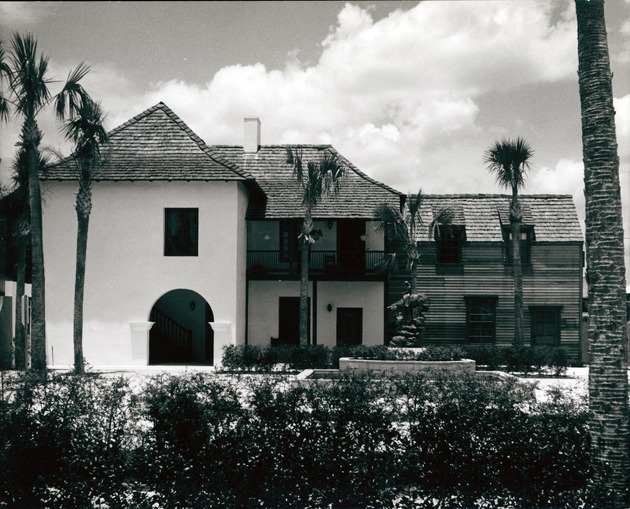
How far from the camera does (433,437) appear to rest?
692 cm

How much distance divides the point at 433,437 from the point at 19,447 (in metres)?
3.83

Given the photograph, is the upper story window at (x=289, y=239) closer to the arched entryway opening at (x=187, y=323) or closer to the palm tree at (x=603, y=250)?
the arched entryway opening at (x=187, y=323)

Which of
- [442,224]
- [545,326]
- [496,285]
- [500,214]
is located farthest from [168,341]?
[545,326]

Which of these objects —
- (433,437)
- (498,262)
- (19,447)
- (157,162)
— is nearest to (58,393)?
(19,447)

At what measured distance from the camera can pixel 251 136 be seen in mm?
31688

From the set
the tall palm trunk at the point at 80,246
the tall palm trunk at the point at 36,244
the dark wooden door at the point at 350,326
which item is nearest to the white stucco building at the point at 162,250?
the dark wooden door at the point at 350,326

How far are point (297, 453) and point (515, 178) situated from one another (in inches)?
865

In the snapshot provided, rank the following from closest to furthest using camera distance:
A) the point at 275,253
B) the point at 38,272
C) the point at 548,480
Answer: the point at 548,480 → the point at 38,272 → the point at 275,253

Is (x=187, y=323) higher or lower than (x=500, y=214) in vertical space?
lower

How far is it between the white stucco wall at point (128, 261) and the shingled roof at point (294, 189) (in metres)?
2.93

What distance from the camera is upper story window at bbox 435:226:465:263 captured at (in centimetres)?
3033

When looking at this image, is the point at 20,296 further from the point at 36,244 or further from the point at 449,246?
the point at 449,246

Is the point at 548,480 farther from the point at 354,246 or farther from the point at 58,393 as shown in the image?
the point at 354,246

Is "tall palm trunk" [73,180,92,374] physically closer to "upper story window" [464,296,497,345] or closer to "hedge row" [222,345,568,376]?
"hedge row" [222,345,568,376]
